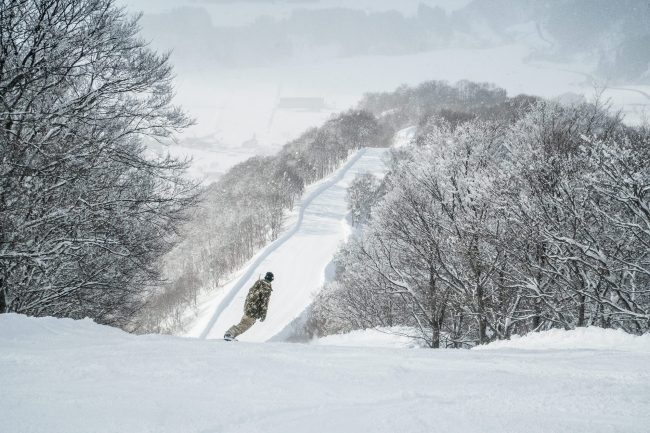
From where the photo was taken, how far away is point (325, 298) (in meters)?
41.6

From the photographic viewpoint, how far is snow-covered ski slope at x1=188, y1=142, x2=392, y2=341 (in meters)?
51.5

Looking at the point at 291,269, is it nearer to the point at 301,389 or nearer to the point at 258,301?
the point at 258,301

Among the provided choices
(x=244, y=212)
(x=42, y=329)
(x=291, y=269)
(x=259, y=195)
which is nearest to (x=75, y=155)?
(x=42, y=329)

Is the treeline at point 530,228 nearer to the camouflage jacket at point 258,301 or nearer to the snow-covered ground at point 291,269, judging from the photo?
the camouflage jacket at point 258,301

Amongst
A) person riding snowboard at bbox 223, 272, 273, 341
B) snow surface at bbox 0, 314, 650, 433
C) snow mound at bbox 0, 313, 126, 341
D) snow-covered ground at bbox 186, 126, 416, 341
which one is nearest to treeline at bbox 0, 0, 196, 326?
snow mound at bbox 0, 313, 126, 341

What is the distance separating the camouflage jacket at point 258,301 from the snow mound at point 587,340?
6474 mm

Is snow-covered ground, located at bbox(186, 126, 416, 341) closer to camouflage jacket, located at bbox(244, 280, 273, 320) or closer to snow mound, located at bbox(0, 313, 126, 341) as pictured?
camouflage jacket, located at bbox(244, 280, 273, 320)

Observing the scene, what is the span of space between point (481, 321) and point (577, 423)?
33.7 feet

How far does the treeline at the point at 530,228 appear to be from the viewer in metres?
10.3

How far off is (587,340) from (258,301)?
25.8 feet

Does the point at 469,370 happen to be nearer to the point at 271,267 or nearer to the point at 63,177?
the point at 63,177

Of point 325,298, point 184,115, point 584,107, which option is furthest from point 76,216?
point 325,298

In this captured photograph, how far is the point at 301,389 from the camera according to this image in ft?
12.5

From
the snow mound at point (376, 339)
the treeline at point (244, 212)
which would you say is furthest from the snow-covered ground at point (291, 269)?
the snow mound at point (376, 339)
